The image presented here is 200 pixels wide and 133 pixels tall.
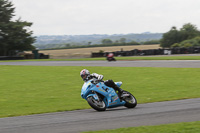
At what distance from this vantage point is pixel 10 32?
194 feet

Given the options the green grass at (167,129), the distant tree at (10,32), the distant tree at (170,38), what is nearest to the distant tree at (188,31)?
the distant tree at (170,38)

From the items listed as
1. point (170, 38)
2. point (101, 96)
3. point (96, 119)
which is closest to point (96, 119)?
point (96, 119)

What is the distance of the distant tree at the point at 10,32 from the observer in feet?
193

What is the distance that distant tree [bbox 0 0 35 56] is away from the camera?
5875 centimetres

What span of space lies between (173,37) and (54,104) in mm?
73767

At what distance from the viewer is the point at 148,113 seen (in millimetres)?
8484

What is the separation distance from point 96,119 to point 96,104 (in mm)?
1292

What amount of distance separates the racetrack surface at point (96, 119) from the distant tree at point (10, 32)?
171ft

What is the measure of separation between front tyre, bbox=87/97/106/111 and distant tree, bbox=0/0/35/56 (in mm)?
51649

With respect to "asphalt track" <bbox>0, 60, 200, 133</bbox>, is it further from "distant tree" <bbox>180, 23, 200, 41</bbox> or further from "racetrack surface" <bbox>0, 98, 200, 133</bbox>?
"distant tree" <bbox>180, 23, 200, 41</bbox>

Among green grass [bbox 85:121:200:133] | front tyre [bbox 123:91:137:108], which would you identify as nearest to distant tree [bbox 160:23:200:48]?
front tyre [bbox 123:91:137:108]

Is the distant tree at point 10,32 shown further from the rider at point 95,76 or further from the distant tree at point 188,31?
the rider at point 95,76

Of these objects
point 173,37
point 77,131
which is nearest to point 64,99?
point 77,131

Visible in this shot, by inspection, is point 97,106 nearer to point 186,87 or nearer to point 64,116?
point 64,116
